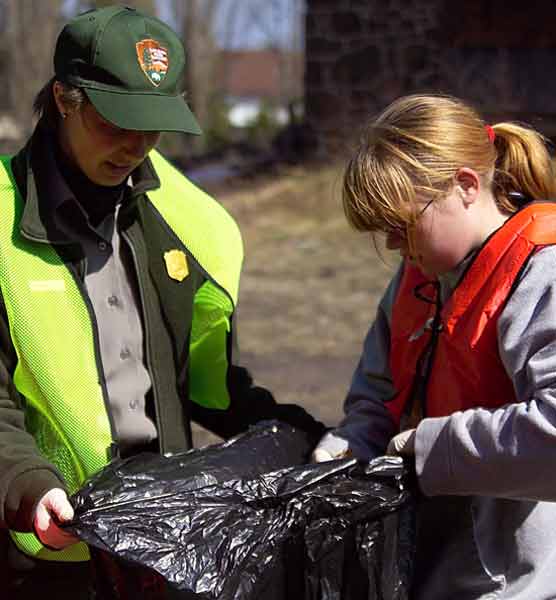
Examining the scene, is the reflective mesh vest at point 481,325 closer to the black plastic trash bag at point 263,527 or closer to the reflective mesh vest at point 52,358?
the black plastic trash bag at point 263,527

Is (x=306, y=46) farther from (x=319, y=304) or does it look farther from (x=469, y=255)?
(x=469, y=255)

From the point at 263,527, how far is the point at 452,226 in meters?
0.72

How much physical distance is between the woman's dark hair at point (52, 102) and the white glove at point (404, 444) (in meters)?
1.03

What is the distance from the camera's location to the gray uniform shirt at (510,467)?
2158 millimetres

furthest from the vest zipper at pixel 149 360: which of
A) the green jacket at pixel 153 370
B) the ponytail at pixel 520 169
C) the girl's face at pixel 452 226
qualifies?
the ponytail at pixel 520 169

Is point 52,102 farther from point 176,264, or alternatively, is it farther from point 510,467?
point 510,467

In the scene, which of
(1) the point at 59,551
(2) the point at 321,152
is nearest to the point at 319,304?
(2) the point at 321,152

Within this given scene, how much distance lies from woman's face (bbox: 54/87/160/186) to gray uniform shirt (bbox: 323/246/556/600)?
767 mm

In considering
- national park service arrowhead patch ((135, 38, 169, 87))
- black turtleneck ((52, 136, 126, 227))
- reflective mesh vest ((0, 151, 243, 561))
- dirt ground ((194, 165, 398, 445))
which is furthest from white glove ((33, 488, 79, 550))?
dirt ground ((194, 165, 398, 445))

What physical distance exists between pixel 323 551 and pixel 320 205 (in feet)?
33.9

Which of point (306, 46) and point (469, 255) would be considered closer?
point (469, 255)

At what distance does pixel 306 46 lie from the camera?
14406 mm

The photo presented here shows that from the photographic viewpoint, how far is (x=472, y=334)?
90.3 inches

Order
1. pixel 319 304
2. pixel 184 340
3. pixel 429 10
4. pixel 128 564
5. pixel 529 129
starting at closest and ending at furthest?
pixel 128 564, pixel 529 129, pixel 184 340, pixel 319 304, pixel 429 10
